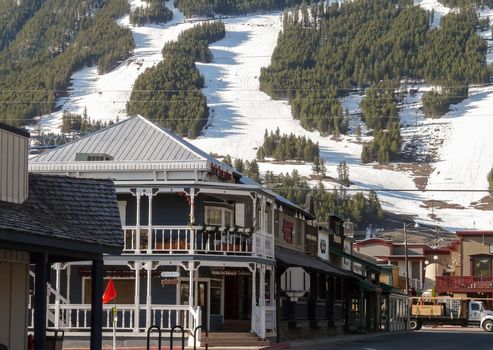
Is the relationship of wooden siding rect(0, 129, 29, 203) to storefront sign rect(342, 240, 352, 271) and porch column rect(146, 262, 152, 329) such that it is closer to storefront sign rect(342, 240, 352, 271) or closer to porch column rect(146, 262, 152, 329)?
porch column rect(146, 262, 152, 329)

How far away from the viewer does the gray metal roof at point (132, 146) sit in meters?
59.6

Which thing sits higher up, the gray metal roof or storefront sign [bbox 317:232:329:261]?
the gray metal roof

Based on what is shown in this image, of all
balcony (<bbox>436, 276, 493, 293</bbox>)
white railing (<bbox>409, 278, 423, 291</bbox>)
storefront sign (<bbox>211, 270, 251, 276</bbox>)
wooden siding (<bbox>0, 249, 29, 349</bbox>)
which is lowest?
white railing (<bbox>409, 278, 423, 291</bbox>)

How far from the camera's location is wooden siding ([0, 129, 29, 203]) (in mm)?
28422

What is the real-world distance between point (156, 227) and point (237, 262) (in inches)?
129

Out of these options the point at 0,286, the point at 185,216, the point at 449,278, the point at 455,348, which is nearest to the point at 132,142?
the point at 185,216

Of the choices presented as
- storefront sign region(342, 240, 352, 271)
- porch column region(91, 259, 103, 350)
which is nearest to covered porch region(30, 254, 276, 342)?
porch column region(91, 259, 103, 350)

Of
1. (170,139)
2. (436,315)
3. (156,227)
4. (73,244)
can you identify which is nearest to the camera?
(73,244)

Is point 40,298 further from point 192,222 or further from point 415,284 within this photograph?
point 415,284

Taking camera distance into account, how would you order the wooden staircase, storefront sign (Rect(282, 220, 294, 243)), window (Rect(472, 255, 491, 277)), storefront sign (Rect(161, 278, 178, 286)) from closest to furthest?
the wooden staircase → storefront sign (Rect(161, 278, 178, 286)) → storefront sign (Rect(282, 220, 294, 243)) → window (Rect(472, 255, 491, 277))

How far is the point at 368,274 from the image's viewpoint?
3627 inches

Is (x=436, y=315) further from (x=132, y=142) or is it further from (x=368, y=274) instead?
(x=132, y=142)

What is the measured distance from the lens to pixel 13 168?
94.8ft

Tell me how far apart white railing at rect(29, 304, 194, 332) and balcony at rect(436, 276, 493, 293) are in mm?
63262
